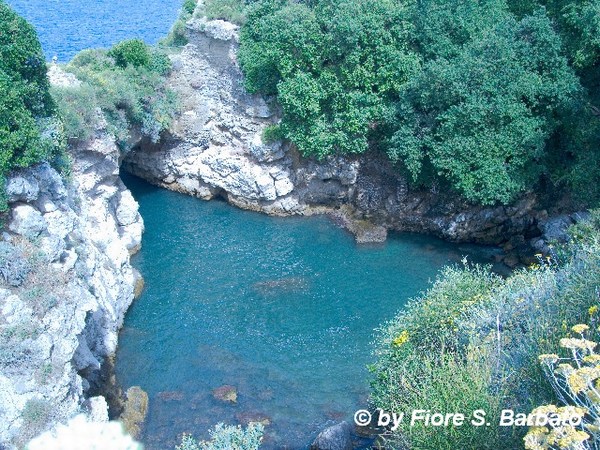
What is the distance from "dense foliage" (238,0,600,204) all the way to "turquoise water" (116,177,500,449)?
4.82 meters

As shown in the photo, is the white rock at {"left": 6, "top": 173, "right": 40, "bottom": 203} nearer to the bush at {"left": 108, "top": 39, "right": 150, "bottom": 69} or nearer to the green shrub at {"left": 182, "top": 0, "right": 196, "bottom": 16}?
the bush at {"left": 108, "top": 39, "right": 150, "bottom": 69}

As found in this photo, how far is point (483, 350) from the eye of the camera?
13.1m

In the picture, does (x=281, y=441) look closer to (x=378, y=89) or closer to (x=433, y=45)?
(x=378, y=89)

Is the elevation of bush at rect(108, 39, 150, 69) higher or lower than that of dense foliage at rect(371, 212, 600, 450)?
lower

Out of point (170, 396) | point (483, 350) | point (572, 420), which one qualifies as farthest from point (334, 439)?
point (572, 420)

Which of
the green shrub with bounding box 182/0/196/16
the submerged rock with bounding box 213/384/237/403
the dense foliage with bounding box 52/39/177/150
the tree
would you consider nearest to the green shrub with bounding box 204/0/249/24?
the green shrub with bounding box 182/0/196/16

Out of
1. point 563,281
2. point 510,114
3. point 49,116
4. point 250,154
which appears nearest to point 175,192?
point 250,154

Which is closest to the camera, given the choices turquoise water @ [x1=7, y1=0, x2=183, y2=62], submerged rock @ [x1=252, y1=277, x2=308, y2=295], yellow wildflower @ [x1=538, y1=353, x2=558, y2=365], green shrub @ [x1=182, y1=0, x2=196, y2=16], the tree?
yellow wildflower @ [x1=538, y1=353, x2=558, y2=365]

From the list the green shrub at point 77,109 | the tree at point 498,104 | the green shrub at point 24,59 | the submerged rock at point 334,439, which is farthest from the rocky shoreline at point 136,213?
the submerged rock at point 334,439

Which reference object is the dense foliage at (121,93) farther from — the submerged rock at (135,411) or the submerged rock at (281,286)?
the submerged rock at (135,411)

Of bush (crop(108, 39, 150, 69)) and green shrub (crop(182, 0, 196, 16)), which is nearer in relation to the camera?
bush (crop(108, 39, 150, 69))

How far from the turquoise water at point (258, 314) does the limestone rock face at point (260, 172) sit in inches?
41.1

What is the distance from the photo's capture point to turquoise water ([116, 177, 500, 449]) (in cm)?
2052
